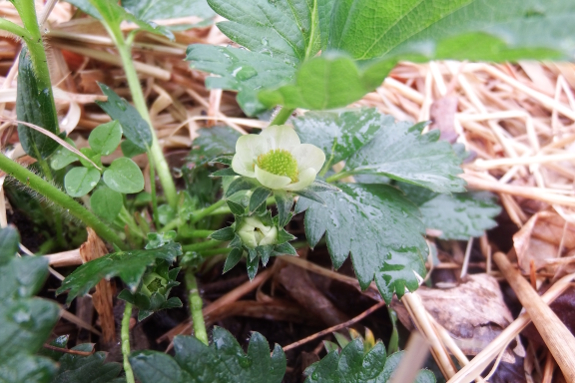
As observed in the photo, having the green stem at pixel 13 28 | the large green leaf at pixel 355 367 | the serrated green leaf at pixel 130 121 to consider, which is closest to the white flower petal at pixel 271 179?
the large green leaf at pixel 355 367

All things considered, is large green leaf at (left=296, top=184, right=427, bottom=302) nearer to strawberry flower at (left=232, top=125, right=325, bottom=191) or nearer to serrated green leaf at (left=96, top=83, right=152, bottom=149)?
strawberry flower at (left=232, top=125, right=325, bottom=191)

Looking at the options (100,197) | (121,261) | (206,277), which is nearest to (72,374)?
(121,261)

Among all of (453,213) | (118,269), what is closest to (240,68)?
(118,269)

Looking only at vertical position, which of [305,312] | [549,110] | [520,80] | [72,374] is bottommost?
[305,312]

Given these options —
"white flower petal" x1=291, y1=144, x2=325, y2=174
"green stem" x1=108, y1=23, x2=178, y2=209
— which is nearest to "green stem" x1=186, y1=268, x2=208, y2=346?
"green stem" x1=108, y1=23, x2=178, y2=209

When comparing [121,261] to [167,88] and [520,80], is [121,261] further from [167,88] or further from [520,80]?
[520,80]
